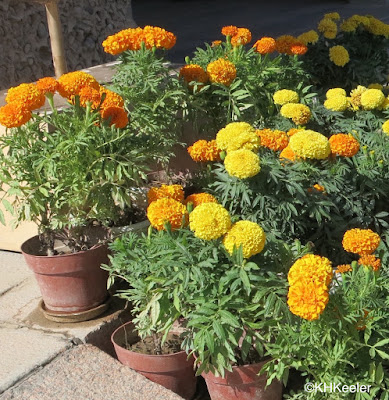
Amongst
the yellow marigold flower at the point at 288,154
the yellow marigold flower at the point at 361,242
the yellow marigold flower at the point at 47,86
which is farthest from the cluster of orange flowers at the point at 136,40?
the yellow marigold flower at the point at 361,242

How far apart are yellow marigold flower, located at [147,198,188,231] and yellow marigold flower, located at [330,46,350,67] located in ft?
6.78

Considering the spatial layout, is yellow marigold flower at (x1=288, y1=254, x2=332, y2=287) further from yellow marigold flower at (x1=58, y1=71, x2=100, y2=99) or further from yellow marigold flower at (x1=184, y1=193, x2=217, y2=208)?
yellow marigold flower at (x1=58, y1=71, x2=100, y2=99)

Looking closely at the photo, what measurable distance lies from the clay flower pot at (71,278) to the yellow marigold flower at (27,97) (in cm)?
65

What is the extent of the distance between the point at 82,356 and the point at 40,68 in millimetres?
4778

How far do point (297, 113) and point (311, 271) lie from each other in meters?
1.34

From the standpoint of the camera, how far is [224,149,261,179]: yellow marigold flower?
259cm

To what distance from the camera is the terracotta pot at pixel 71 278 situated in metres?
3.04

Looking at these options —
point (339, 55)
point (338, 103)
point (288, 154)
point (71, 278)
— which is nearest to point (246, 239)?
point (288, 154)

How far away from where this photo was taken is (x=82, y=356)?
2898 mm

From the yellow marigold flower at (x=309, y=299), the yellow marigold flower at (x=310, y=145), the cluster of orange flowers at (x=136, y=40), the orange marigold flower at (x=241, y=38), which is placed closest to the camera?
the yellow marigold flower at (x=309, y=299)

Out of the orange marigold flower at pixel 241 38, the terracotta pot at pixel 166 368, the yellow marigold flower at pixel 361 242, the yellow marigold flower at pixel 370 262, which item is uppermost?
the orange marigold flower at pixel 241 38

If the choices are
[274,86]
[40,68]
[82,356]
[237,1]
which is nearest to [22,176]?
[82,356]

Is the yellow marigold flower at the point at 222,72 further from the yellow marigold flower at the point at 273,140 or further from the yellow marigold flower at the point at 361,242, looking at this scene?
the yellow marigold flower at the point at 361,242

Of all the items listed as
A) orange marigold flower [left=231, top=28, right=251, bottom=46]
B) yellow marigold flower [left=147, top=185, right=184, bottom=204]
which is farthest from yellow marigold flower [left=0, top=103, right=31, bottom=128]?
orange marigold flower [left=231, top=28, right=251, bottom=46]
